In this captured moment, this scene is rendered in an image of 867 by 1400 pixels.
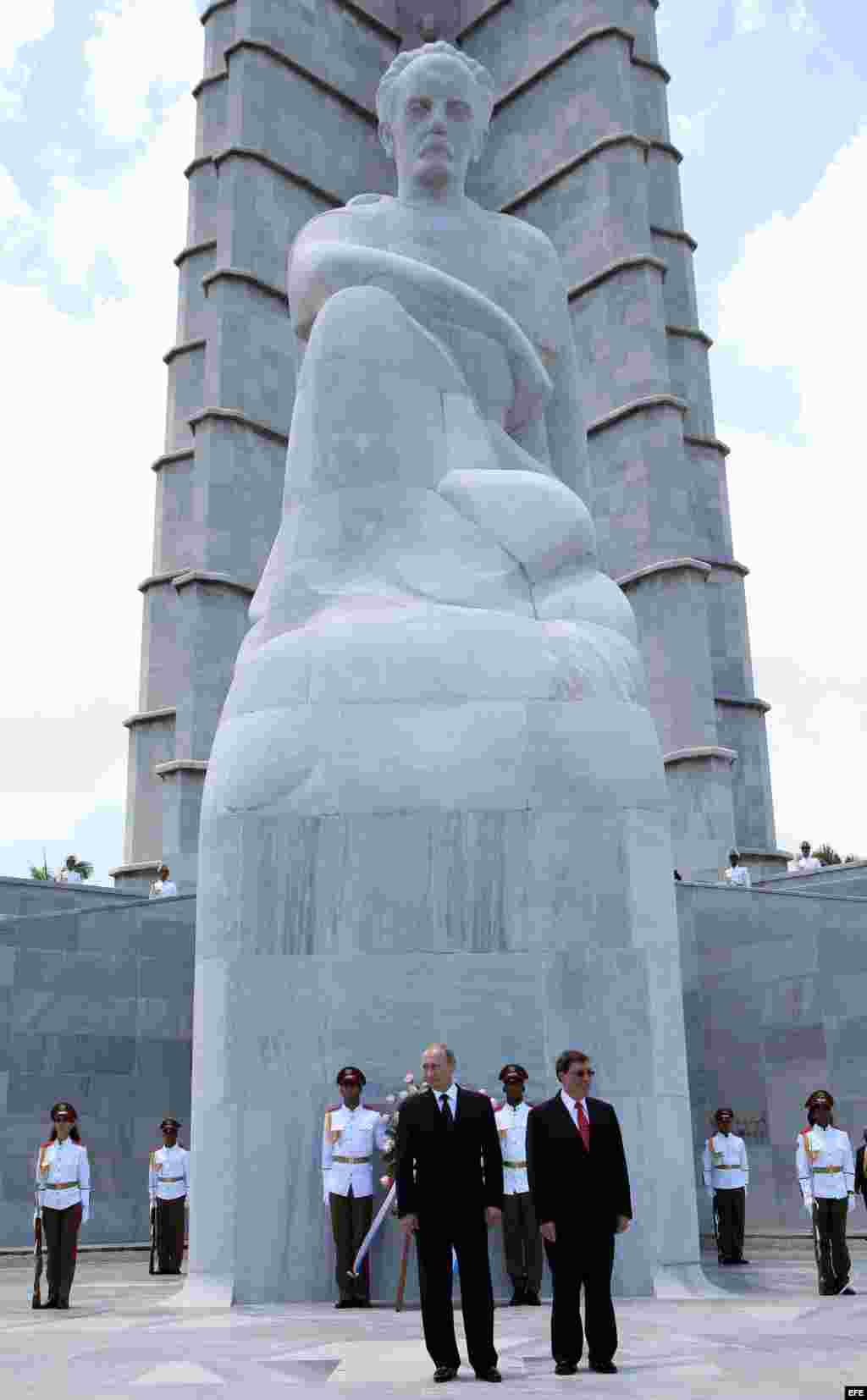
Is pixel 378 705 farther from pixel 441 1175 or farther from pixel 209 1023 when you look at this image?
pixel 441 1175

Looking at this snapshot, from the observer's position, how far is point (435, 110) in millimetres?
11102

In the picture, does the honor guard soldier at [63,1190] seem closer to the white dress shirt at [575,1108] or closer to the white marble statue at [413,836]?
the white marble statue at [413,836]

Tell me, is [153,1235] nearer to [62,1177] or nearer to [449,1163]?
[62,1177]

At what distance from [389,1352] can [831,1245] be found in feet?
13.7

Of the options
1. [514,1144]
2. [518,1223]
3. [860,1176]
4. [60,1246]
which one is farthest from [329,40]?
[518,1223]

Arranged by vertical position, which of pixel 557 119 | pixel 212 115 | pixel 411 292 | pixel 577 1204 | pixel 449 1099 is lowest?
pixel 577 1204

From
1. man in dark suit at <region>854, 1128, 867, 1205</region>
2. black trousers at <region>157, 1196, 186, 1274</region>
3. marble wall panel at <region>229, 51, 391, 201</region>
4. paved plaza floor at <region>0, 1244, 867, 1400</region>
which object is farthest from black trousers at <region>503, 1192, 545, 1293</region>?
marble wall panel at <region>229, 51, 391, 201</region>

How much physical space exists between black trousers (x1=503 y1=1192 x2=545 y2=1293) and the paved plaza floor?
312 millimetres

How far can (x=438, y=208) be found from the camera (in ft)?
36.7

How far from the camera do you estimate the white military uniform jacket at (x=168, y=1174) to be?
13.1 meters

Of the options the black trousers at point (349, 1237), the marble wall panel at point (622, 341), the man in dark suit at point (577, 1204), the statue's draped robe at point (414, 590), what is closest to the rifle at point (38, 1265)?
the black trousers at point (349, 1237)

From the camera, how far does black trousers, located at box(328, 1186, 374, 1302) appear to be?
7570 millimetres

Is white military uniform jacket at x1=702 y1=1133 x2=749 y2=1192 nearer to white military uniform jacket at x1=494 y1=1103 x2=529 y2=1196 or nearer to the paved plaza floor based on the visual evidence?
the paved plaza floor

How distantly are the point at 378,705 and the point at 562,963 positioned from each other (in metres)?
1.95
